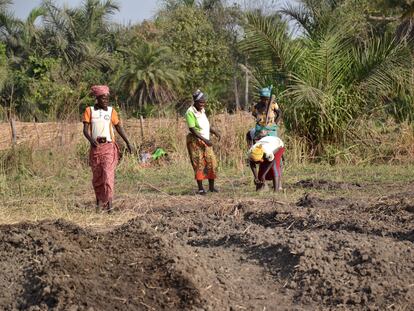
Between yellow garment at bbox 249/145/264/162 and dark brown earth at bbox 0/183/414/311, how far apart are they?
2722mm

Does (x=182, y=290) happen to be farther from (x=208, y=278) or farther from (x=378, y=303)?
(x=378, y=303)

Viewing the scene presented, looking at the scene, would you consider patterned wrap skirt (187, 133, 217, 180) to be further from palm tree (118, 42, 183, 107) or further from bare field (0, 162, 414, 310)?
palm tree (118, 42, 183, 107)

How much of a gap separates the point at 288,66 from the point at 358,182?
13.3ft

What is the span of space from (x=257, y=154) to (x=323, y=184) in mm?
1309

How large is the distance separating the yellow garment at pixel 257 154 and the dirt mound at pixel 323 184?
3.59 ft

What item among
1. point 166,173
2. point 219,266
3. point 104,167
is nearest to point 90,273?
point 219,266

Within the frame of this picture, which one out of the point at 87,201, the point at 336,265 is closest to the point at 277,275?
the point at 336,265

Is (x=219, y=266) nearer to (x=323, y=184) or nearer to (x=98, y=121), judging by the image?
(x=98, y=121)

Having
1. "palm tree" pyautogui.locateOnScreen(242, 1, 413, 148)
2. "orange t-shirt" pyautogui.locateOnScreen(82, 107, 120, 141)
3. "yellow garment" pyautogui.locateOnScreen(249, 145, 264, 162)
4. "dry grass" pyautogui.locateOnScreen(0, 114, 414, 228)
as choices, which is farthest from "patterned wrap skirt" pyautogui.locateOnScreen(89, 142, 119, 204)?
"palm tree" pyautogui.locateOnScreen(242, 1, 413, 148)

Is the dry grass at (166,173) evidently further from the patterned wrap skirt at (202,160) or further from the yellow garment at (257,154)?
the yellow garment at (257,154)

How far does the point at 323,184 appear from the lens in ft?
33.9

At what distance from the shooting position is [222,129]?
14773mm

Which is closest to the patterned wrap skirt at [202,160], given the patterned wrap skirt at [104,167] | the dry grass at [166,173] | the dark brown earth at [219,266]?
the dry grass at [166,173]

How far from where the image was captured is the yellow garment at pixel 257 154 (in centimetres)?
950
